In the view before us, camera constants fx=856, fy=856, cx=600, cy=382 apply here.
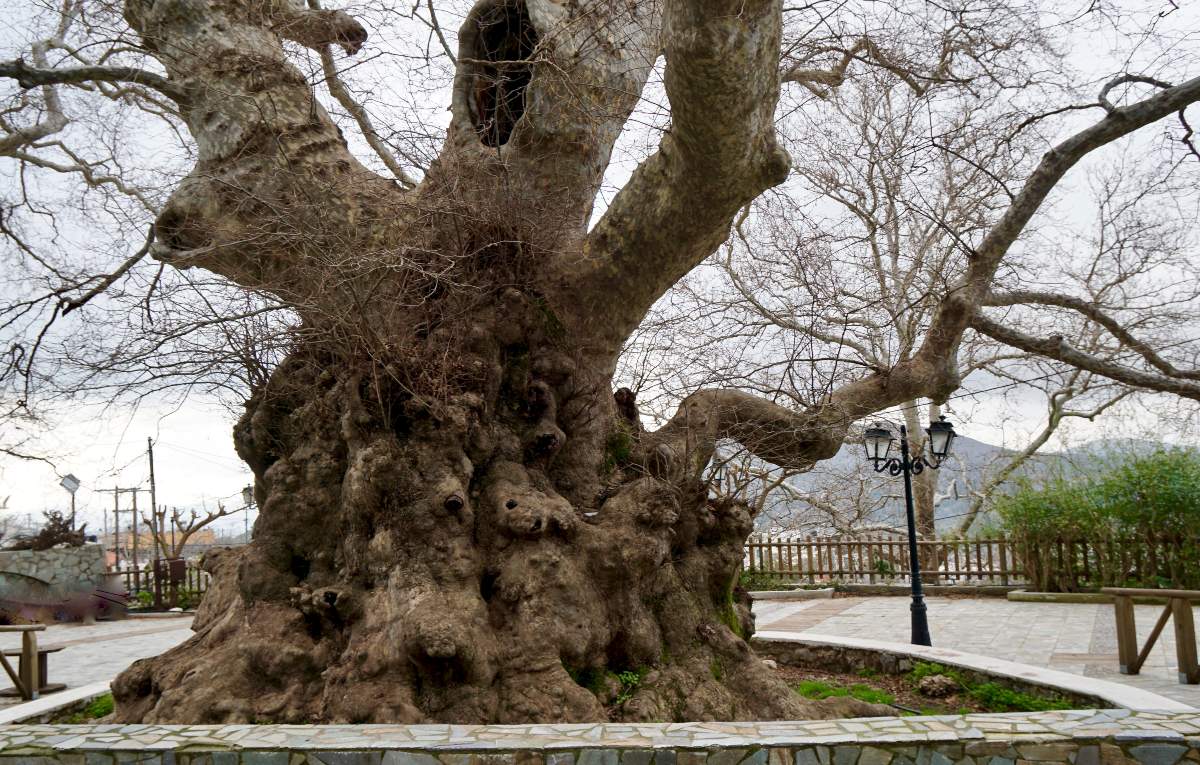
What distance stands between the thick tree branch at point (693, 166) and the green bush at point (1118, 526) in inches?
489

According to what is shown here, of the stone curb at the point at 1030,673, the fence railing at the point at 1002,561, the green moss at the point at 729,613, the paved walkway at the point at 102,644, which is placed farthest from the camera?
the fence railing at the point at 1002,561

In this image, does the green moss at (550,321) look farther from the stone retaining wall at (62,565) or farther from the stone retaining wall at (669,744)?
the stone retaining wall at (62,565)

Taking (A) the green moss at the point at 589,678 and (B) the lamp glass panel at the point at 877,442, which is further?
(B) the lamp glass panel at the point at 877,442

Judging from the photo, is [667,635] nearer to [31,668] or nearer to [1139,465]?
[31,668]

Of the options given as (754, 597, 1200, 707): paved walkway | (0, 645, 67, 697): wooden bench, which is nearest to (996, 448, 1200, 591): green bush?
(754, 597, 1200, 707): paved walkway

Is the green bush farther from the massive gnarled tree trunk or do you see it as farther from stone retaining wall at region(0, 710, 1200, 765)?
stone retaining wall at region(0, 710, 1200, 765)

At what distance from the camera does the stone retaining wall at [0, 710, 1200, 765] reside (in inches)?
154

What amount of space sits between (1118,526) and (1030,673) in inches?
421

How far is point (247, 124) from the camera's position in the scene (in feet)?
20.8

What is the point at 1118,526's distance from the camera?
15180 mm

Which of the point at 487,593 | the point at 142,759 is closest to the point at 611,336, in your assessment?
the point at 487,593

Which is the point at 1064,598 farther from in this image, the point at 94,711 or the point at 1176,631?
the point at 94,711

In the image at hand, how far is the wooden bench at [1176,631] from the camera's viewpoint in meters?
6.86

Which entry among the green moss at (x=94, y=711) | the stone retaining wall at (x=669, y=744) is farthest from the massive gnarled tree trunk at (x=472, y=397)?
the green moss at (x=94, y=711)
